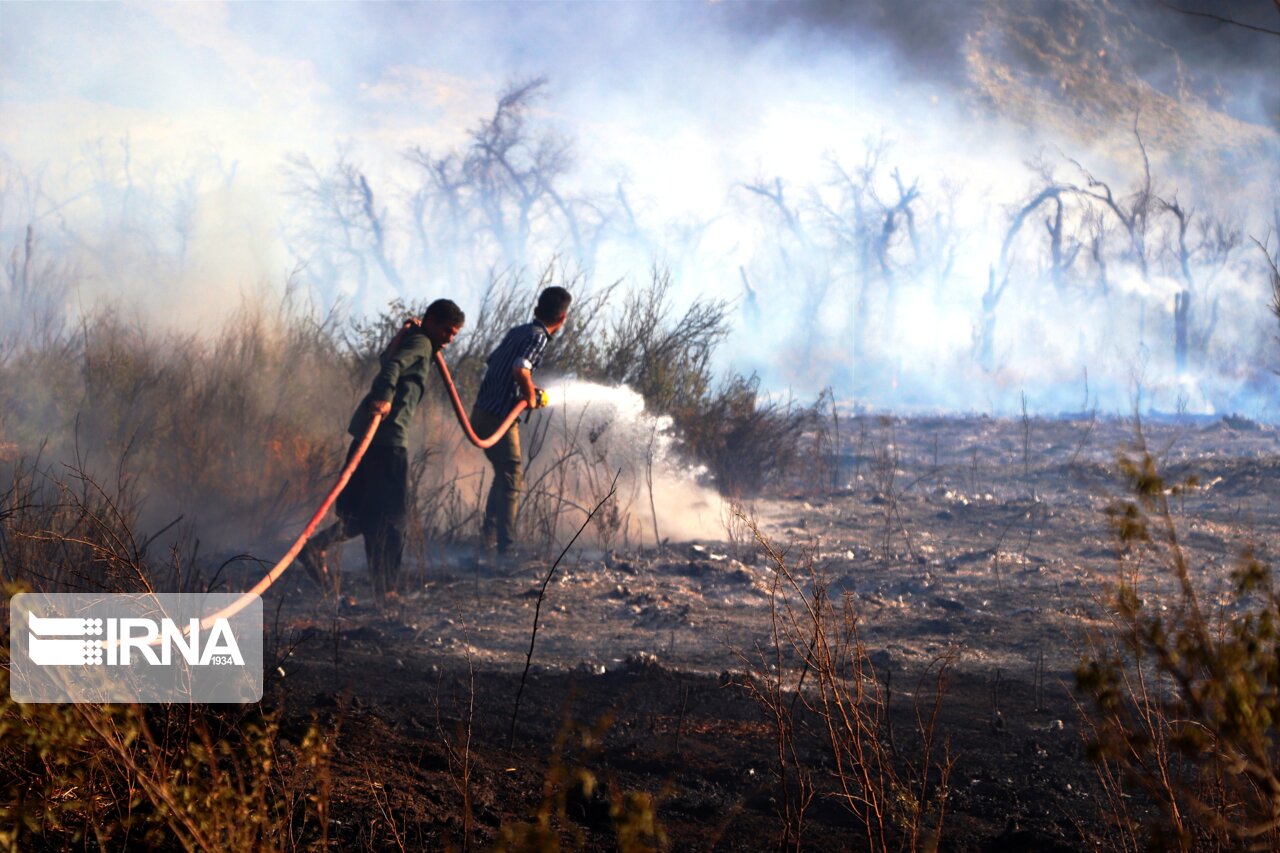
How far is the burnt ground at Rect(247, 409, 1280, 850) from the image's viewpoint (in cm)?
340

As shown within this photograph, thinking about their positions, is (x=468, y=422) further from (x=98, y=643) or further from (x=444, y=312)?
(x=98, y=643)

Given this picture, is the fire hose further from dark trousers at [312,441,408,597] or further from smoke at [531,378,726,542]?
smoke at [531,378,726,542]

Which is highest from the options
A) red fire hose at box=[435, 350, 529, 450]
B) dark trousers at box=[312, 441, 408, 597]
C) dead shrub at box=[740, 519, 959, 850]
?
red fire hose at box=[435, 350, 529, 450]

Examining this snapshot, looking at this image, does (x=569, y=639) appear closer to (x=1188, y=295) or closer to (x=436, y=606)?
(x=436, y=606)

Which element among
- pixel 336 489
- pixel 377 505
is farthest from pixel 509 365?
pixel 336 489

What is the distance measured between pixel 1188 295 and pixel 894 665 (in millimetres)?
27406

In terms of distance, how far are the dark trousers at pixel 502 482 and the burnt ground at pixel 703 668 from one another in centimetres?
28

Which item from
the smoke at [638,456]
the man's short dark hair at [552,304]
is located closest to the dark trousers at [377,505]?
the man's short dark hair at [552,304]

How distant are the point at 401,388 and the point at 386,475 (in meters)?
0.54

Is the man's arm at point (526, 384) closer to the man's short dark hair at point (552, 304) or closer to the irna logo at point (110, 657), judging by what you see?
the man's short dark hair at point (552, 304)

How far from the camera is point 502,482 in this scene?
320 inches

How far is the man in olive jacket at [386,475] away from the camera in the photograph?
6875 mm

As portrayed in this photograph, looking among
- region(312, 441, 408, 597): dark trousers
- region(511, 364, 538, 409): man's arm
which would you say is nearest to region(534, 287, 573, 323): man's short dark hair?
region(511, 364, 538, 409): man's arm

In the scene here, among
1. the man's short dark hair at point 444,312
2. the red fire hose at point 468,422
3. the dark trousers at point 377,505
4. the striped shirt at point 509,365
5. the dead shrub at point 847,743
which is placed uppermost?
the man's short dark hair at point 444,312
